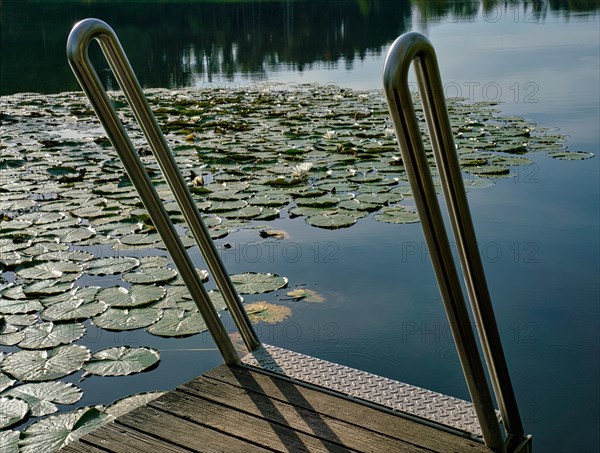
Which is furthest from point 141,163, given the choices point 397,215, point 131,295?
point 397,215

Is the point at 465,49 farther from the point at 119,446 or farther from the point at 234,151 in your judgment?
the point at 119,446

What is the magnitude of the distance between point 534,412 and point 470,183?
6.77 ft

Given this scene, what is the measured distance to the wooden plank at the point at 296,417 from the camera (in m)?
1.17

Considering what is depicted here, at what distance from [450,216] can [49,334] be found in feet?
4.94

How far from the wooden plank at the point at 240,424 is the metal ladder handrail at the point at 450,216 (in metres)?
0.28

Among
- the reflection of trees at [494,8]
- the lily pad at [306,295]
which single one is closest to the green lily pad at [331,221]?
the lily pad at [306,295]

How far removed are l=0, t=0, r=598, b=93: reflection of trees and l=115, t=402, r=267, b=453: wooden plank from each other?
7.90m

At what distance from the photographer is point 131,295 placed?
92.5 inches

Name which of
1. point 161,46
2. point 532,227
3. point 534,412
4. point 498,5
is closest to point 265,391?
point 534,412

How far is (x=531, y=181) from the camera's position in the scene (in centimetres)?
372

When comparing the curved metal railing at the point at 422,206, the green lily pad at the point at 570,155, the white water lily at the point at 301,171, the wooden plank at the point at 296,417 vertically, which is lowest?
the green lily pad at the point at 570,155

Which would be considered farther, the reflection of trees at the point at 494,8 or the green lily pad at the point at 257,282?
the reflection of trees at the point at 494,8

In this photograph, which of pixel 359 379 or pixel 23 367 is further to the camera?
pixel 23 367

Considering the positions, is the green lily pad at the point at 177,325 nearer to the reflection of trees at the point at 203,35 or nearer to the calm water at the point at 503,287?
the calm water at the point at 503,287
